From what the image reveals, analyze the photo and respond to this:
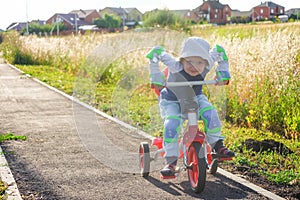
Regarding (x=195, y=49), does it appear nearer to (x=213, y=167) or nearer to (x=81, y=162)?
(x=213, y=167)

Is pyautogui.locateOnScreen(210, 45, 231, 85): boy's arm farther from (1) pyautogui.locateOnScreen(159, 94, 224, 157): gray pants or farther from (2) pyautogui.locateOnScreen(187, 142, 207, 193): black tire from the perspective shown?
(2) pyautogui.locateOnScreen(187, 142, 207, 193): black tire

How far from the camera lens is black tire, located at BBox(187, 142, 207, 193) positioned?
16.0 feet

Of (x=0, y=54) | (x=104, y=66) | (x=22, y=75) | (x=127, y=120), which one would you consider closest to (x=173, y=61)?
(x=127, y=120)

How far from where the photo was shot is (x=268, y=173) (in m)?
5.60

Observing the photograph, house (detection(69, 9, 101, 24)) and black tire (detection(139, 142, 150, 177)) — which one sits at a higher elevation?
house (detection(69, 9, 101, 24))

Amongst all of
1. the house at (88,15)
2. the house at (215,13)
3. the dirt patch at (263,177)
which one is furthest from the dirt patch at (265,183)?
the house at (88,15)

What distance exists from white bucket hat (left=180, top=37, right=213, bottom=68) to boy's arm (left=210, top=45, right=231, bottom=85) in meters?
0.22

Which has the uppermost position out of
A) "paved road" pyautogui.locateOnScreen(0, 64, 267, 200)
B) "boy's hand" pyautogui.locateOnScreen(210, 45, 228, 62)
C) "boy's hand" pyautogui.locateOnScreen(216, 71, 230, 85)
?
"boy's hand" pyautogui.locateOnScreen(210, 45, 228, 62)

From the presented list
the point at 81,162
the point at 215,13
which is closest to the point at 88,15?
the point at 215,13

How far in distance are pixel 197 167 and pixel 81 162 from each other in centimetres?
190

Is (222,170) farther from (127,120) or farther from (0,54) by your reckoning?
(0,54)

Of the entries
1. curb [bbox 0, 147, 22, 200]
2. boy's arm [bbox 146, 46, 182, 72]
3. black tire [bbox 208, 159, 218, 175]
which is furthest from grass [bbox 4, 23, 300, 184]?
curb [bbox 0, 147, 22, 200]

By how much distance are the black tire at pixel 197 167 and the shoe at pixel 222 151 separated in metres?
0.29

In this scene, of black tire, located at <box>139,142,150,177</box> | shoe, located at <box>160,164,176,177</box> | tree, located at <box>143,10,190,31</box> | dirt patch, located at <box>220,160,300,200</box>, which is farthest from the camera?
tree, located at <box>143,10,190,31</box>
